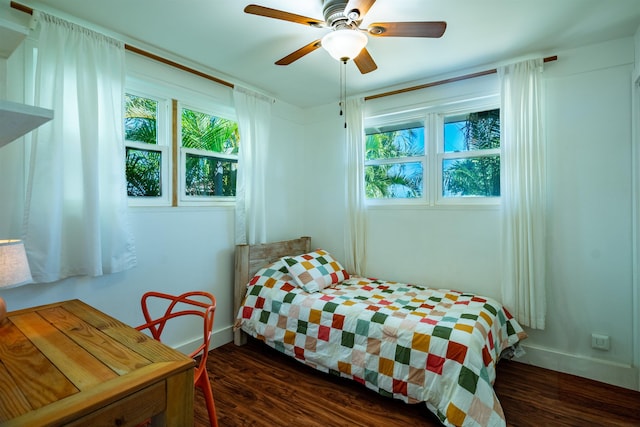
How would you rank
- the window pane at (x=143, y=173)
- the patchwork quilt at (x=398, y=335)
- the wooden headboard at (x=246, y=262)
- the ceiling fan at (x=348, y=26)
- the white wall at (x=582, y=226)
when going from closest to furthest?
the ceiling fan at (x=348, y=26) < the patchwork quilt at (x=398, y=335) < the white wall at (x=582, y=226) < the window pane at (x=143, y=173) < the wooden headboard at (x=246, y=262)

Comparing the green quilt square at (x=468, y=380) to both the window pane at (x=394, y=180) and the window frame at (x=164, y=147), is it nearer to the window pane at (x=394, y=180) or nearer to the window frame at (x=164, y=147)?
the window pane at (x=394, y=180)

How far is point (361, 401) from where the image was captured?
209 cm

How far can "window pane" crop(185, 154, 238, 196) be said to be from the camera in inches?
109

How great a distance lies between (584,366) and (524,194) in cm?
133

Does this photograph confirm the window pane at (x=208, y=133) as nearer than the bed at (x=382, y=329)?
No

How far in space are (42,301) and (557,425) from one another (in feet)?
10.2

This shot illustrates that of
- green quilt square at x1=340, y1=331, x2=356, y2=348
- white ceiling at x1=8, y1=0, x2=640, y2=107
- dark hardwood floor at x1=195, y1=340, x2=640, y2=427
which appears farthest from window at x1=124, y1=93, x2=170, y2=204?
green quilt square at x1=340, y1=331, x2=356, y2=348

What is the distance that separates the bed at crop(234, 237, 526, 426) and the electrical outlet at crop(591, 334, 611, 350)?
48 cm

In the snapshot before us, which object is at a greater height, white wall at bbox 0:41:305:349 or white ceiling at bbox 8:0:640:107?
white ceiling at bbox 8:0:640:107

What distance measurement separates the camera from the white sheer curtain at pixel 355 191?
3209mm

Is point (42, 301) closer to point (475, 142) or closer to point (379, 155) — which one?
point (379, 155)

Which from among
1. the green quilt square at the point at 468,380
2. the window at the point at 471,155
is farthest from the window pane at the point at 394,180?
the green quilt square at the point at 468,380

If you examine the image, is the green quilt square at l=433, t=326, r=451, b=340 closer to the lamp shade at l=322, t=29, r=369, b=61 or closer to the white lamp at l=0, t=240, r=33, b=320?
the lamp shade at l=322, t=29, r=369, b=61

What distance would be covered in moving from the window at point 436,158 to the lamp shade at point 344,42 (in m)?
1.46
